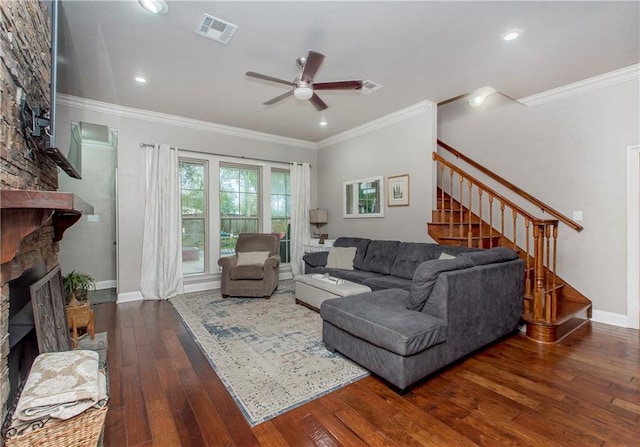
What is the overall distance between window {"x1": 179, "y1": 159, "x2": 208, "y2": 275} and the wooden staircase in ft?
12.1

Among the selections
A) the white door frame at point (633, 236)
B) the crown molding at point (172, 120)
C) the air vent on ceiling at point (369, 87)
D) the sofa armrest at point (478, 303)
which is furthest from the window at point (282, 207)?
the white door frame at point (633, 236)

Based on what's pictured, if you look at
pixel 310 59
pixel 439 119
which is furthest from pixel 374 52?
pixel 439 119

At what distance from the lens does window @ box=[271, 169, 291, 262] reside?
597 centimetres

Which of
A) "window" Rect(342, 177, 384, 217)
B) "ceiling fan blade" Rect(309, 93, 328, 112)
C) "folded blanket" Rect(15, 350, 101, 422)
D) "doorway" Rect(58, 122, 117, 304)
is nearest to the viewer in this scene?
"folded blanket" Rect(15, 350, 101, 422)

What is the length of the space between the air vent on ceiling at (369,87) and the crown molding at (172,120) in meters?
2.41

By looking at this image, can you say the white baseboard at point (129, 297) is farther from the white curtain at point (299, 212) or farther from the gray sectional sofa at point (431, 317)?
the gray sectional sofa at point (431, 317)

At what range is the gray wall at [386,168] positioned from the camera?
14.4 feet

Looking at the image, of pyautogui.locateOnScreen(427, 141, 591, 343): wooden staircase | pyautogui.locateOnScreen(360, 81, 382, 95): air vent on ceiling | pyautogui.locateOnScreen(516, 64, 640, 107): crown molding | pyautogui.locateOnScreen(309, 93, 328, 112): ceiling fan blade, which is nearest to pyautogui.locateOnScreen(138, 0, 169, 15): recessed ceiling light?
pyautogui.locateOnScreen(309, 93, 328, 112): ceiling fan blade

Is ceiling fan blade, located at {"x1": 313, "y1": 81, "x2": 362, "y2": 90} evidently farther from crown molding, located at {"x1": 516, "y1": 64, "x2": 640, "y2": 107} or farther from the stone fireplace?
crown molding, located at {"x1": 516, "y1": 64, "x2": 640, "y2": 107}

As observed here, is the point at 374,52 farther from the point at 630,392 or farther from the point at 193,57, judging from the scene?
the point at 630,392

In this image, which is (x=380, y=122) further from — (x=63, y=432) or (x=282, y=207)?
(x=63, y=432)

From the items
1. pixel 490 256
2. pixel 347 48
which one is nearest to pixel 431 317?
pixel 490 256

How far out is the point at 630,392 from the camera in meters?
2.10

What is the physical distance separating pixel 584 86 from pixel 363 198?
3.22 meters
